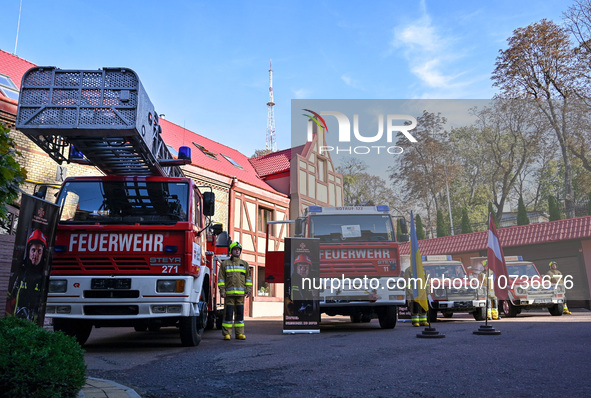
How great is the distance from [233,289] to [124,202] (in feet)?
10.3

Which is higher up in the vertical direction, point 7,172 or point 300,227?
point 300,227

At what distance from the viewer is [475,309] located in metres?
14.5

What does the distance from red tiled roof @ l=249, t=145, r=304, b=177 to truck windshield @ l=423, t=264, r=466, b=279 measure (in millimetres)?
13325

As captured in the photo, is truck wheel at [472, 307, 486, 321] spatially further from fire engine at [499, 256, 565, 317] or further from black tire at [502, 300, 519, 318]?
black tire at [502, 300, 519, 318]

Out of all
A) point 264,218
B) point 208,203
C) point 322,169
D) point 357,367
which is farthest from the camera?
point 322,169

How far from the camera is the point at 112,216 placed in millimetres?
7613

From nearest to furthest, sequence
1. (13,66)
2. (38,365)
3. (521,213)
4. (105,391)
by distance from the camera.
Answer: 1. (38,365)
2. (105,391)
3. (13,66)
4. (521,213)

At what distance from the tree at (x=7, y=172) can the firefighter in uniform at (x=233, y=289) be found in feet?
17.6

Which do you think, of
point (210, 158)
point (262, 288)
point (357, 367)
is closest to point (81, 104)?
point (357, 367)

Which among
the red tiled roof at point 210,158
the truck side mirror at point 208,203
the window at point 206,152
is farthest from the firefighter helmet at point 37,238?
the window at point 206,152

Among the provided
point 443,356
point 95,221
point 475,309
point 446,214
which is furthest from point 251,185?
point 446,214

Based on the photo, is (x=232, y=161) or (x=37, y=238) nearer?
(x=37, y=238)

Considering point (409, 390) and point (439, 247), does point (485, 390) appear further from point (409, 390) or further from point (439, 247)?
point (439, 247)

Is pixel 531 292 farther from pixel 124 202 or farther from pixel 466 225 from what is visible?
pixel 466 225
